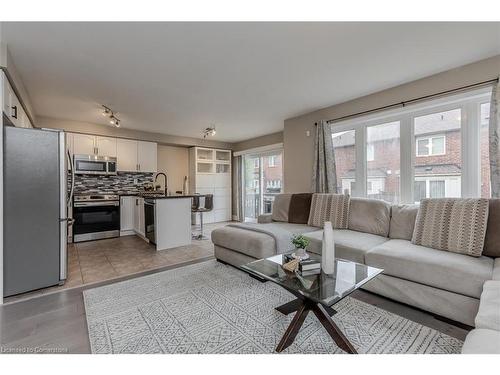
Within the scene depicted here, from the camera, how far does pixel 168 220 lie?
4.12 metres

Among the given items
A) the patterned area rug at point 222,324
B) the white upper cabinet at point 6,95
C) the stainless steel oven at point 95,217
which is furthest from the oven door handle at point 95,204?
the patterned area rug at point 222,324

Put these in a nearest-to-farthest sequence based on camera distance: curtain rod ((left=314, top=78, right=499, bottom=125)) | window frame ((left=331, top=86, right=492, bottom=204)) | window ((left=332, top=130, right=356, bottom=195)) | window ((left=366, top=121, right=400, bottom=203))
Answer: curtain rod ((left=314, top=78, right=499, bottom=125)), window frame ((left=331, top=86, right=492, bottom=204)), window ((left=366, top=121, right=400, bottom=203)), window ((left=332, top=130, right=356, bottom=195))

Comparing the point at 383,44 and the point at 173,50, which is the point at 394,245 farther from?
the point at 173,50

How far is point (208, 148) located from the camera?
6.73m

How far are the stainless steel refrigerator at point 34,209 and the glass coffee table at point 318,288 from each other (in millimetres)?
2150

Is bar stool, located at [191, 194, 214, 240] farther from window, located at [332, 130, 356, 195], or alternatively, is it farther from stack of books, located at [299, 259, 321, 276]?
stack of books, located at [299, 259, 321, 276]

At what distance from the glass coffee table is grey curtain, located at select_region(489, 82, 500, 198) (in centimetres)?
174

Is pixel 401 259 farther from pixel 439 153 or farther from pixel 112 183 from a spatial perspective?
pixel 112 183

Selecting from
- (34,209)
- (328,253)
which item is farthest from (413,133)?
(34,209)

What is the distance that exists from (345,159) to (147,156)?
14.4 feet

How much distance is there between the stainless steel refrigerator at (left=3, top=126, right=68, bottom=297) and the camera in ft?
7.54

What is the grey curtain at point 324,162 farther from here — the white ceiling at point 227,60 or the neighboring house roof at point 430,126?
the neighboring house roof at point 430,126

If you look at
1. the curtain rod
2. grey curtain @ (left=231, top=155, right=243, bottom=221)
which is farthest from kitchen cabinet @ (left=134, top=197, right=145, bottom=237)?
the curtain rod
